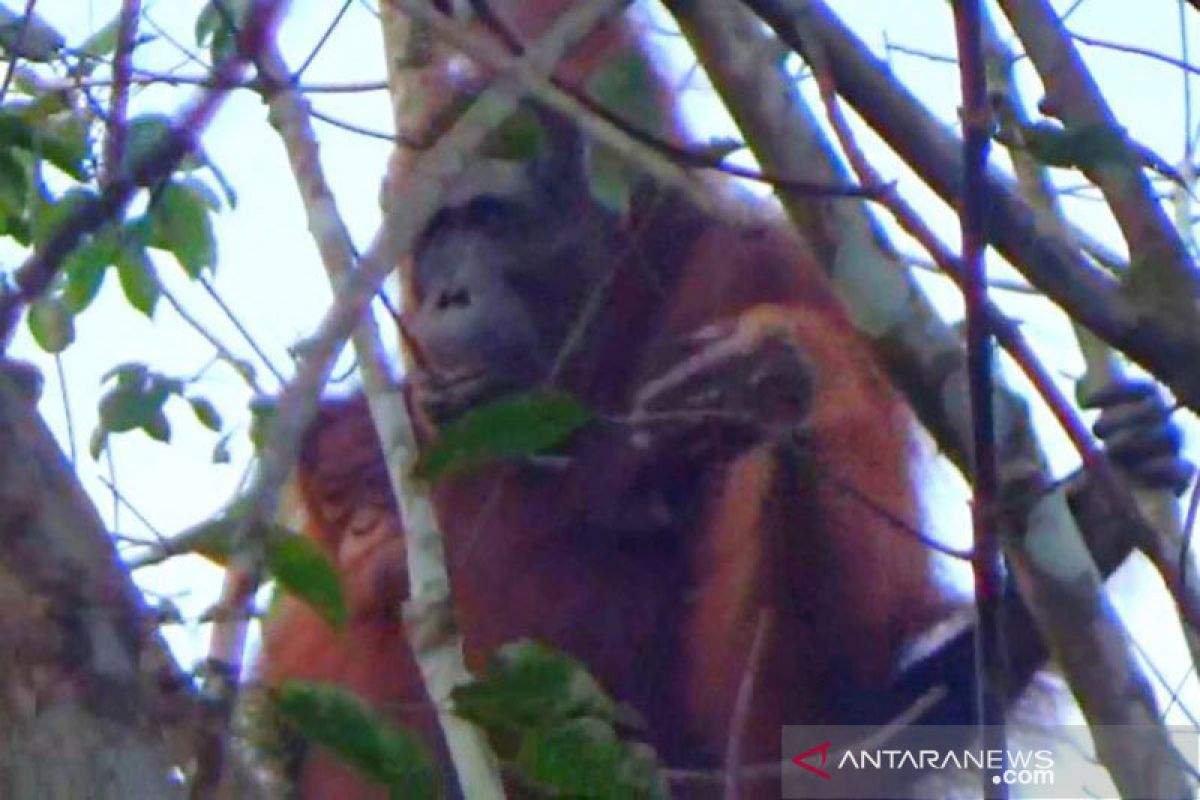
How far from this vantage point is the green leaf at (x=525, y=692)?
7.31 feet

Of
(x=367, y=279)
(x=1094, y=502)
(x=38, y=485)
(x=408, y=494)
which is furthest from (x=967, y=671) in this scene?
(x=38, y=485)

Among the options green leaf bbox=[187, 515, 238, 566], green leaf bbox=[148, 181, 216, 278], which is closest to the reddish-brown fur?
green leaf bbox=[148, 181, 216, 278]

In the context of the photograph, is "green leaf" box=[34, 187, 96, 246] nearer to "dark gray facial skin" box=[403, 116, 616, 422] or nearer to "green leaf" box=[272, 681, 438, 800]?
"dark gray facial skin" box=[403, 116, 616, 422]

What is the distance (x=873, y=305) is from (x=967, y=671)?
1.53m

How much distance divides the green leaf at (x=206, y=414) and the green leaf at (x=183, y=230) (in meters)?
0.38

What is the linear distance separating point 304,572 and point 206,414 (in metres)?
1.82

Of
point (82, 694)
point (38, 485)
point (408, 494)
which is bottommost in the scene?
point (82, 694)

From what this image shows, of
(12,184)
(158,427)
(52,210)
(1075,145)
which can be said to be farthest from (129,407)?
(1075,145)

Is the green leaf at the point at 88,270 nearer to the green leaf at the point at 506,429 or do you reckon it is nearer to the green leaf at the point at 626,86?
the green leaf at the point at 626,86

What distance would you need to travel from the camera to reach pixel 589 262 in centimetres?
503

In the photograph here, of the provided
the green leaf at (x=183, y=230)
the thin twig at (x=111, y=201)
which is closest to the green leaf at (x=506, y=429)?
the thin twig at (x=111, y=201)

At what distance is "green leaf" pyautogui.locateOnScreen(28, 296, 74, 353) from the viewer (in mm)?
3736

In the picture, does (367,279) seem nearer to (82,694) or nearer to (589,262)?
(82,694)

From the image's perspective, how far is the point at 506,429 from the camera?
2.34 metres
